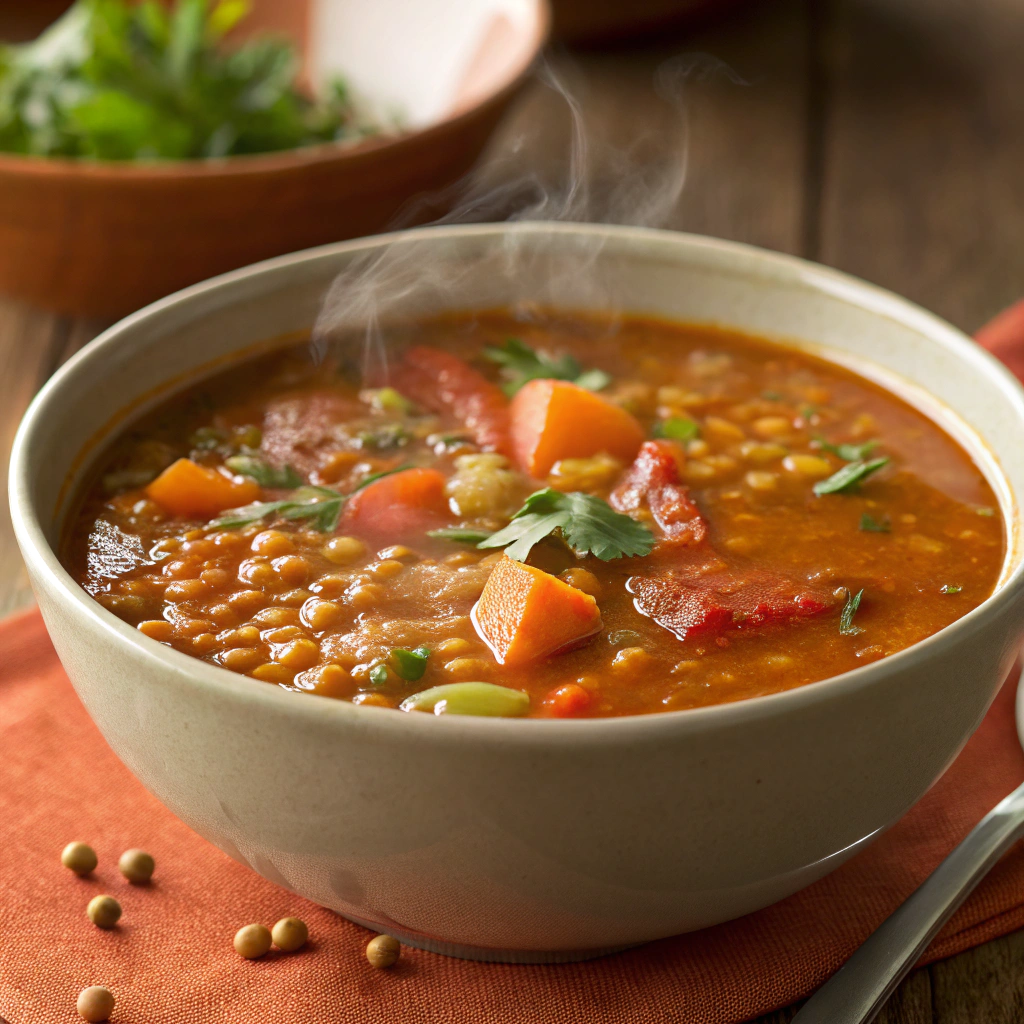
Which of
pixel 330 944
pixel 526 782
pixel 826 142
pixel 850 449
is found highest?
pixel 526 782

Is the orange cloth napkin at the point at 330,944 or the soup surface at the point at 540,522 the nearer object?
the orange cloth napkin at the point at 330,944

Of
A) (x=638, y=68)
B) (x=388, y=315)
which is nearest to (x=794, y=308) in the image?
(x=388, y=315)

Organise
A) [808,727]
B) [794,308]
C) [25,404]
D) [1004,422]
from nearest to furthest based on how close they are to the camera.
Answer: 1. [808,727]
2. [1004,422]
3. [794,308]
4. [25,404]

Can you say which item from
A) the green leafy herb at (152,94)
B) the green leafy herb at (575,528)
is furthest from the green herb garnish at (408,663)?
the green leafy herb at (152,94)

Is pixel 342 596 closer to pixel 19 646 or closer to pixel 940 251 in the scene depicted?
pixel 19 646

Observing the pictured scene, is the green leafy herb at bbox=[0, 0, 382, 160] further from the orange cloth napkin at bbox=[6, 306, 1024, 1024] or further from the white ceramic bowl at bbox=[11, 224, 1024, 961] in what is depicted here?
the orange cloth napkin at bbox=[6, 306, 1024, 1024]

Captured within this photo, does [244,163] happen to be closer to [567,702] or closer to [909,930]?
[567,702]

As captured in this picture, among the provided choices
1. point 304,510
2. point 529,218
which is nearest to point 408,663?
Answer: point 304,510

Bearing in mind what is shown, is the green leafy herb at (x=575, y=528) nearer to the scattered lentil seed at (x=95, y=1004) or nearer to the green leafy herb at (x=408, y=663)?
the green leafy herb at (x=408, y=663)
